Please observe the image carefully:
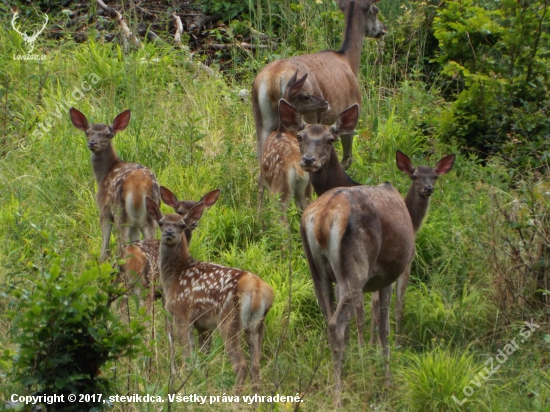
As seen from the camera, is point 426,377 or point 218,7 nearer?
point 426,377

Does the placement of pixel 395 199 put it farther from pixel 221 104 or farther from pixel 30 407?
pixel 221 104

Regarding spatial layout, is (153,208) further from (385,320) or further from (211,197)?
(385,320)

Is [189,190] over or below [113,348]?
below

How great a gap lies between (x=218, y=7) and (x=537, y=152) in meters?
5.94

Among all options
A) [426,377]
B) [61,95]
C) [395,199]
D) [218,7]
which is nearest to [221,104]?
[61,95]

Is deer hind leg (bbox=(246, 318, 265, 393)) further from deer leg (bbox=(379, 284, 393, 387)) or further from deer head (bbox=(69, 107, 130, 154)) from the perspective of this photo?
deer head (bbox=(69, 107, 130, 154))

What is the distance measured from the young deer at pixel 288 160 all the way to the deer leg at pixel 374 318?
67.1 inches

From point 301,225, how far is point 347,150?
350 centimetres

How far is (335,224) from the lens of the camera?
720cm

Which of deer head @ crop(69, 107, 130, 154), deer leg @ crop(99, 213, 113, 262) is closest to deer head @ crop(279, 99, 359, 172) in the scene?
deer leg @ crop(99, 213, 113, 262)

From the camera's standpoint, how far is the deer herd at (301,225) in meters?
7.26

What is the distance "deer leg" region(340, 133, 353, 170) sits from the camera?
10.7 metres

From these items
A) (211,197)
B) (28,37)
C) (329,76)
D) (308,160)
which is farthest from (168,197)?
(28,37)

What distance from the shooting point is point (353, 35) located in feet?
40.8
